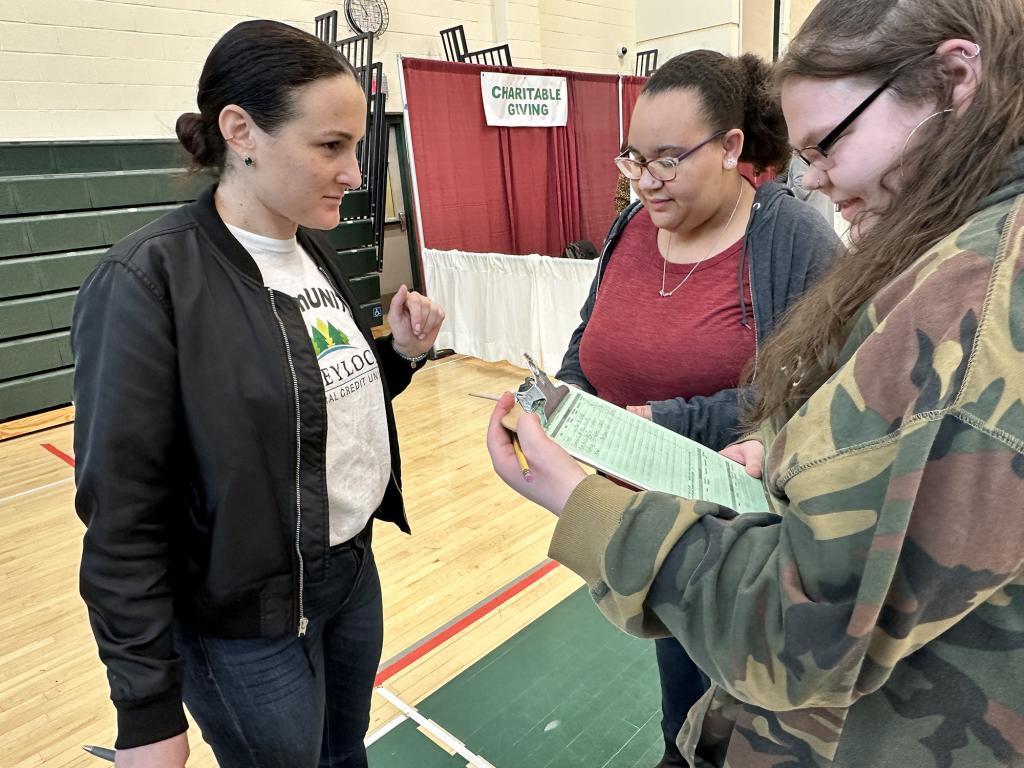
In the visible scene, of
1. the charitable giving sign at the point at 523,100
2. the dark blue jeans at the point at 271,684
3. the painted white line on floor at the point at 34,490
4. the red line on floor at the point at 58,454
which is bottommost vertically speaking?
the red line on floor at the point at 58,454

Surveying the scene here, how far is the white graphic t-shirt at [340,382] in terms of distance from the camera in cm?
110

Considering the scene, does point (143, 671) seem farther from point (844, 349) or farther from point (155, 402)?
point (844, 349)

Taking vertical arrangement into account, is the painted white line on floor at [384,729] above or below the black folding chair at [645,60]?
below

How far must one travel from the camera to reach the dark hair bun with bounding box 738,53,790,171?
127cm

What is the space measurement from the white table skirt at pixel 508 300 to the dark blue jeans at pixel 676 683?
3.26 meters

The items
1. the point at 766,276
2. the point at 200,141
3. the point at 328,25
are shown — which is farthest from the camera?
the point at 328,25

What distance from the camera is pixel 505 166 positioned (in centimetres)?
Answer: 668

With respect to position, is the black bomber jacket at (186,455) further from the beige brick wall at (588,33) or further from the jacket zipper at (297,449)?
the beige brick wall at (588,33)

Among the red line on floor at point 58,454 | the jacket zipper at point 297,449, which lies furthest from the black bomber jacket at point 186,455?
the red line on floor at point 58,454

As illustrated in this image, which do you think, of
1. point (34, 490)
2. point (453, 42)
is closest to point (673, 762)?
point (34, 490)

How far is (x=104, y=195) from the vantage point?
4789 millimetres

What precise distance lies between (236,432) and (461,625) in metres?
1.54

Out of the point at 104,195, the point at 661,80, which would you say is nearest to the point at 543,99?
the point at 104,195

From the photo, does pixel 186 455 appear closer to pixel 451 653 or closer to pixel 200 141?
pixel 200 141
